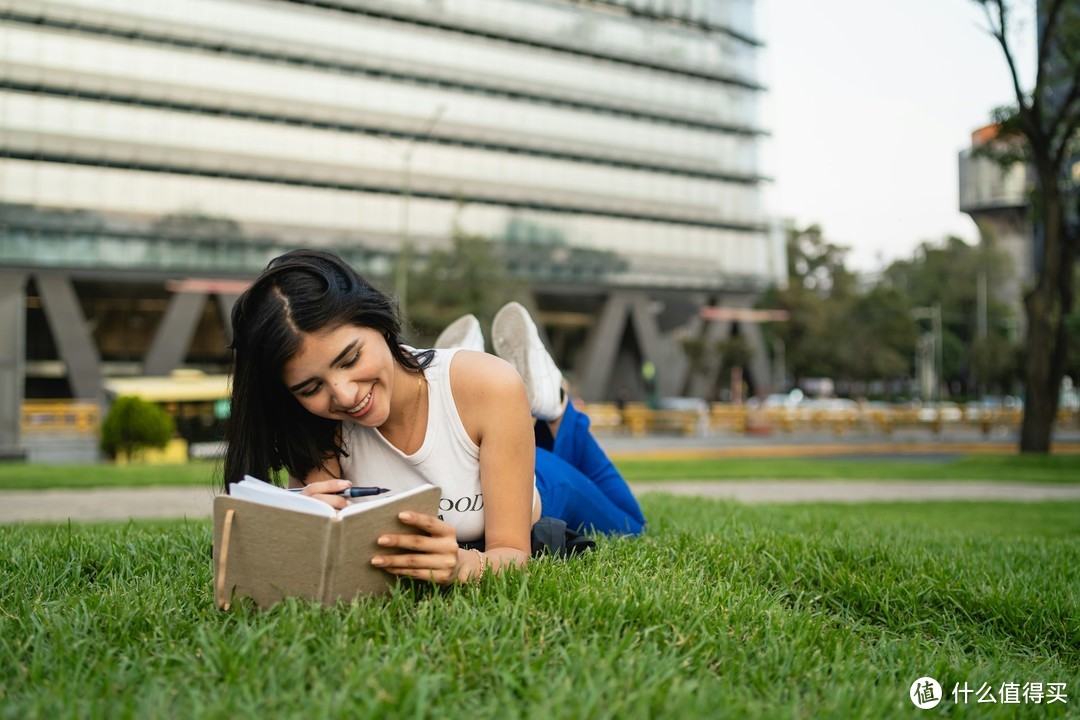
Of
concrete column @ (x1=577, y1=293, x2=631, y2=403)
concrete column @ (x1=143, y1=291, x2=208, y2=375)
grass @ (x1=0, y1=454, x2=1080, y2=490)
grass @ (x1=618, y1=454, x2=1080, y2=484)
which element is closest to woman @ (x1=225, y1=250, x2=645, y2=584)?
grass @ (x1=0, y1=454, x2=1080, y2=490)

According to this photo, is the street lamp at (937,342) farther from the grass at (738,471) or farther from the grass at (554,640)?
the grass at (554,640)

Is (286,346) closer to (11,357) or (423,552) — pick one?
(423,552)

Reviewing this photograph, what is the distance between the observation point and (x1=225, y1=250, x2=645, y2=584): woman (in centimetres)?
272

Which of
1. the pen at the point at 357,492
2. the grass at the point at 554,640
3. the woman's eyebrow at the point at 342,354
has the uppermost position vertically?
the woman's eyebrow at the point at 342,354

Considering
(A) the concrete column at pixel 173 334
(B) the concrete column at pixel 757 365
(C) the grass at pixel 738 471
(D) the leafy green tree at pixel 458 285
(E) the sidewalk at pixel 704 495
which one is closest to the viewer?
(E) the sidewalk at pixel 704 495

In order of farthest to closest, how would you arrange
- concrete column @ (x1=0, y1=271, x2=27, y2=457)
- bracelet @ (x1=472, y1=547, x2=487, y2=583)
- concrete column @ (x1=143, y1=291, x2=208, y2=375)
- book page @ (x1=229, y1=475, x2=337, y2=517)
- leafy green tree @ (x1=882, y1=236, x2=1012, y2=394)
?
leafy green tree @ (x1=882, y1=236, x2=1012, y2=394), concrete column @ (x1=143, y1=291, x2=208, y2=375), concrete column @ (x1=0, y1=271, x2=27, y2=457), bracelet @ (x1=472, y1=547, x2=487, y2=583), book page @ (x1=229, y1=475, x2=337, y2=517)

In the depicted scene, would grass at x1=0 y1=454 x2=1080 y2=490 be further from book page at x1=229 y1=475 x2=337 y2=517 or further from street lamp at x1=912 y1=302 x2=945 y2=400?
street lamp at x1=912 y1=302 x2=945 y2=400

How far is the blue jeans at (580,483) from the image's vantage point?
12.1ft

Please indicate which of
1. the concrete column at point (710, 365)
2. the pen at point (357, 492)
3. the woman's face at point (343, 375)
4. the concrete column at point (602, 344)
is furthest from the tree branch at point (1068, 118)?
the concrete column at point (602, 344)

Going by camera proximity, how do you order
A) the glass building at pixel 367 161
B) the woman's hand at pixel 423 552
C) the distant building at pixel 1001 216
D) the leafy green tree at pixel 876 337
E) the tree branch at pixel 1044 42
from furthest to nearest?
1. the distant building at pixel 1001 216
2. the leafy green tree at pixel 876 337
3. the glass building at pixel 367 161
4. the tree branch at pixel 1044 42
5. the woman's hand at pixel 423 552

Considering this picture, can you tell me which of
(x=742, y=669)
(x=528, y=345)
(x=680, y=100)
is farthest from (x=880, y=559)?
(x=680, y=100)

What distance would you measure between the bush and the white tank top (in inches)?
713

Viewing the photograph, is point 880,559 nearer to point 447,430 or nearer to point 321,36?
point 447,430

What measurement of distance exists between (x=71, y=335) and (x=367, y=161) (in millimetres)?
14659
